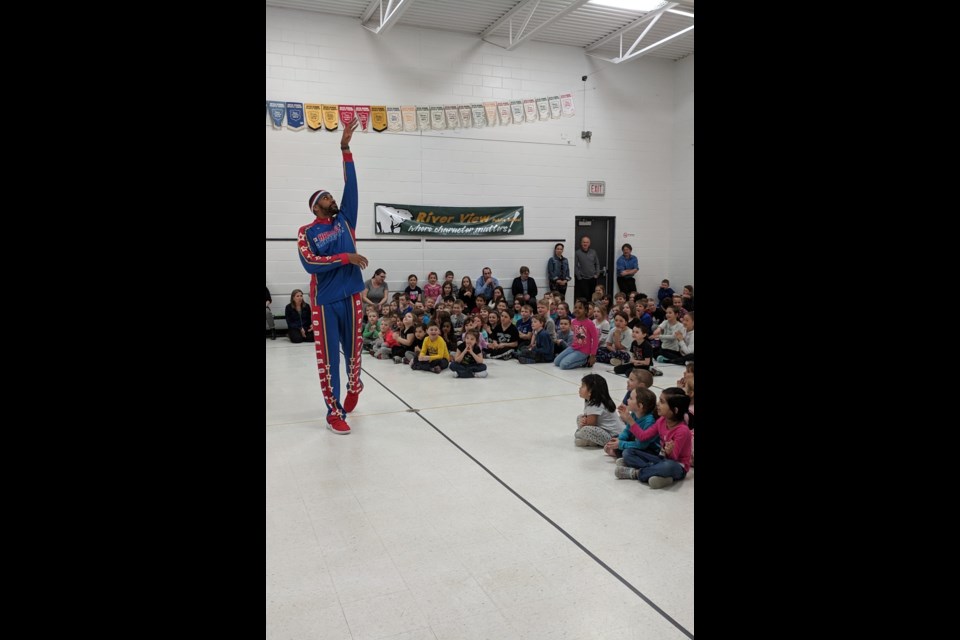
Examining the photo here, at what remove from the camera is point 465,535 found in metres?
3.01

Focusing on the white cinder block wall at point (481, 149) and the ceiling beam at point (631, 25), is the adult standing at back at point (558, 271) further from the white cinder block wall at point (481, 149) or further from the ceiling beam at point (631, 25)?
the ceiling beam at point (631, 25)

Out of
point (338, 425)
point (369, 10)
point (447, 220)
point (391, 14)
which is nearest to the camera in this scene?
point (338, 425)

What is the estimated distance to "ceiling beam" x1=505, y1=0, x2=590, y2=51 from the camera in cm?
978

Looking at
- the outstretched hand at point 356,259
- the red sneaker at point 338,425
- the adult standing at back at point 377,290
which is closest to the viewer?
the outstretched hand at point 356,259

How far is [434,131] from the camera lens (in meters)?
11.5

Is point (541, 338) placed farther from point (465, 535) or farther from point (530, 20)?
point (530, 20)

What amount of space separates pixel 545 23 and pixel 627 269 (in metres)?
4.61

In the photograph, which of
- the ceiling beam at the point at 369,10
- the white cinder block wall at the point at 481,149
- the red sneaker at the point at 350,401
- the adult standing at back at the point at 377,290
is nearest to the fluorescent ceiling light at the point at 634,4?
the white cinder block wall at the point at 481,149

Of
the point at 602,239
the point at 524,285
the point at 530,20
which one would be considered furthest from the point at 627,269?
the point at 530,20

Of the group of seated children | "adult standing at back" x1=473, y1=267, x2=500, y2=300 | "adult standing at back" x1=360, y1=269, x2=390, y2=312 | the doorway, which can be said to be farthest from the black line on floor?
the doorway

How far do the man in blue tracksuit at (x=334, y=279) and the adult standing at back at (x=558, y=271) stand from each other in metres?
7.61

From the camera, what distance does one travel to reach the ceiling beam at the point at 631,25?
10153 mm
